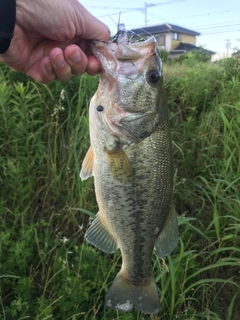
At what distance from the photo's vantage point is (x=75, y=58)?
1757 mm

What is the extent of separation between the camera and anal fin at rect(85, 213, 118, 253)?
1.83m

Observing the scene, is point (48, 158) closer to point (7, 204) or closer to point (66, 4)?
point (7, 204)

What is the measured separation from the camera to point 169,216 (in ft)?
5.99

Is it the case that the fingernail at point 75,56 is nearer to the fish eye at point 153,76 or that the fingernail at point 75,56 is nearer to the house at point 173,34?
the fish eye at point 153,76

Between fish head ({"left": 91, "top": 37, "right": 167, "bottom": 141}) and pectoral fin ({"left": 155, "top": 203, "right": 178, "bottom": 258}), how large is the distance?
413 millimetres

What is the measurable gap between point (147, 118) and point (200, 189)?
1.97 meters

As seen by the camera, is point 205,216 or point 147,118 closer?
point 147,118

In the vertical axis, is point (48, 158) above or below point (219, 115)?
below

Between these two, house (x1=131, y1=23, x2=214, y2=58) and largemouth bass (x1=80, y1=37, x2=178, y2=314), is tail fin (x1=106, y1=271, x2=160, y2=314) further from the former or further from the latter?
house (x1=131, y1=23, x2=214, y2=58)

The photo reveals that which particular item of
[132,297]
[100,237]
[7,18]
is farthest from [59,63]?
[132,297]

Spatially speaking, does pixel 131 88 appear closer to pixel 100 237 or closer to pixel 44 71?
pixel 44 71

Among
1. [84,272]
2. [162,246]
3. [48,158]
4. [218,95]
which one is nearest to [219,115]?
[218,95]

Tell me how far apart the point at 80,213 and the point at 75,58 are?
178 centimetres

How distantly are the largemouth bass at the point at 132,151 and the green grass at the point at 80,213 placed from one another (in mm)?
704
